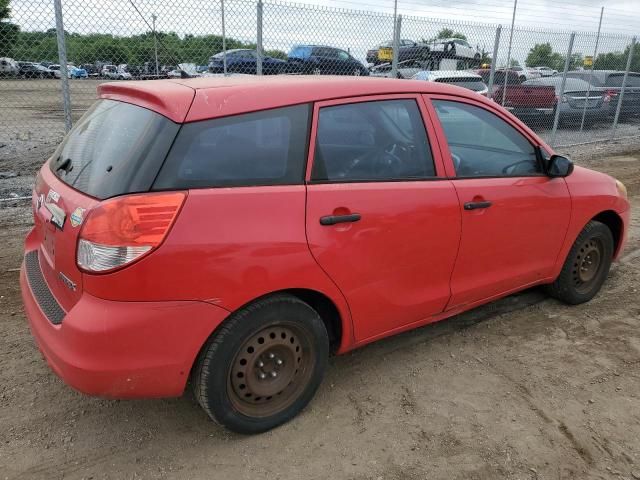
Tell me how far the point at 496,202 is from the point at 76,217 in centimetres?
229

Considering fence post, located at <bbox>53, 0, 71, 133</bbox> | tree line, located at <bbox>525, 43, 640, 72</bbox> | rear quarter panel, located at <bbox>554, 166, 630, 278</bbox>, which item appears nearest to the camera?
rear quarter panel, located at <bbox>554, 166, 630, 278</bbox>

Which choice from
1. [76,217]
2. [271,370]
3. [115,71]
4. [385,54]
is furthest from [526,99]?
[76,217]

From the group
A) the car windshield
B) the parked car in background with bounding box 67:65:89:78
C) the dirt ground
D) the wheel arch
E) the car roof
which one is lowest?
the dirt ground

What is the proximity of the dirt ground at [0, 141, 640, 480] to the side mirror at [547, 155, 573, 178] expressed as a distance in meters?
1.09

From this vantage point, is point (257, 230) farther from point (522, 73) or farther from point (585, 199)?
point (522, 73)

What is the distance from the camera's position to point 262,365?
2.52m

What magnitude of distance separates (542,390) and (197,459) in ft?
6.28

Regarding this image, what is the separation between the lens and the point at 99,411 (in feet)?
9.10

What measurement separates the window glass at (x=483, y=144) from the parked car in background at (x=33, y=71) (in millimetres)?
6104

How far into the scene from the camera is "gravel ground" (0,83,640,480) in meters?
2.42

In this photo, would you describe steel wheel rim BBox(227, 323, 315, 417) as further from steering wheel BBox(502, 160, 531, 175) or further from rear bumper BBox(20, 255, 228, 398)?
steering wheel BBox(502, 160, 531, 175)

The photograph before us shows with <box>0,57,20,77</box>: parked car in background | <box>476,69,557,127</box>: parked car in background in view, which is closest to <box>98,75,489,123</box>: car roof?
<box>0,57,20,77</box>: parked car in background

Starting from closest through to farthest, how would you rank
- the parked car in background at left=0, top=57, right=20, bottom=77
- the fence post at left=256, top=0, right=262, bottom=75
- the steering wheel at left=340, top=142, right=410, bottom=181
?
the steering wheel at left=340, top=142, right=410, bottom=181
the parked car in background at left=0, top=57, right=20, bottom=77
the fence post at left=256, top=0, right=262, bottom=75

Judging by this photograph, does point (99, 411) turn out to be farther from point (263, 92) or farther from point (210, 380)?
point (263, 92)
